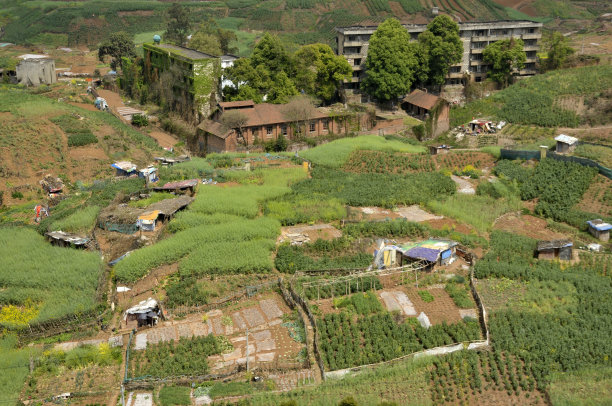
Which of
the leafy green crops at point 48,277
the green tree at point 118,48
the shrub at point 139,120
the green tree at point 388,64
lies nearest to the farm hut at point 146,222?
the leafy green crops at point 48,277

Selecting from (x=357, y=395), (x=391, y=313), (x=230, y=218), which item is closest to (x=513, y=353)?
(x=391, y=313)

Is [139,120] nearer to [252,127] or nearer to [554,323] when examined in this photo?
[252,127]

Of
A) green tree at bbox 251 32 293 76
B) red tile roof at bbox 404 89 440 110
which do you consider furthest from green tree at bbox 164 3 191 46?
red tile roof at bbox 404 89 440 110

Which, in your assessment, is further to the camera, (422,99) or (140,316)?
(422,99)

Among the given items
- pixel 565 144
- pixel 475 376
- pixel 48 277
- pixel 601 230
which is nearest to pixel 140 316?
pixel 48 277

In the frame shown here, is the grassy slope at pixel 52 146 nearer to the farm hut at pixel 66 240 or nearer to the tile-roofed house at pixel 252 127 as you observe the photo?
the tile-roofed house at pixel 252 127

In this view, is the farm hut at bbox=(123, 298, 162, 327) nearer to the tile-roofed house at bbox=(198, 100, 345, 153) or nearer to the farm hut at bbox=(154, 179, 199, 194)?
the farm hut at bbox=(154, 179, 199, 194)
